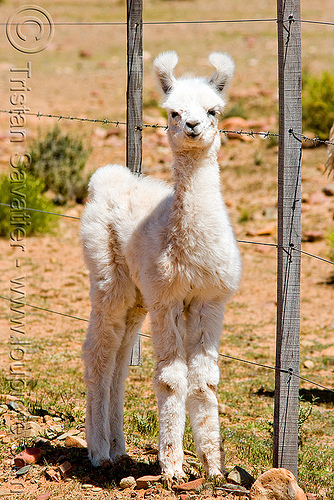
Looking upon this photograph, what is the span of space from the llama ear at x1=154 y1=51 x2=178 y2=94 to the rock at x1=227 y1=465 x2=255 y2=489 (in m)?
2.46

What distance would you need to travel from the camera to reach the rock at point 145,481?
397cm

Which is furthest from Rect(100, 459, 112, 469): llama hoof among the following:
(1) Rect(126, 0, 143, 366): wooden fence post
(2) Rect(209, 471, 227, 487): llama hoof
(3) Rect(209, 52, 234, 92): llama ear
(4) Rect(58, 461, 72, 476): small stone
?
(3) Rect(209, 52, 234, 92): llama ear

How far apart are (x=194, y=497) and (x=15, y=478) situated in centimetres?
133

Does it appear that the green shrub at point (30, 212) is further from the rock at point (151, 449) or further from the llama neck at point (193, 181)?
the llama neck at point (193, 181)

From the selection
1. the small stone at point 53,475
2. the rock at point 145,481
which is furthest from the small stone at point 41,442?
the rock at point 145,481

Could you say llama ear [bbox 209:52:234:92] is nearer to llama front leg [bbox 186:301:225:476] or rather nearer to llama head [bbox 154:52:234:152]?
llama head [bbox 154:52:234:152]

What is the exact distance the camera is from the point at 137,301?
4719mm

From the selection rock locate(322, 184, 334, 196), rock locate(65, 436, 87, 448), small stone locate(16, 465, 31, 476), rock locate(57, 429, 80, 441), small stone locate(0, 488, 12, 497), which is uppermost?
rock locate(322, 184, 334, 196)

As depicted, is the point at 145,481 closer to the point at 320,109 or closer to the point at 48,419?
the point at 48,419

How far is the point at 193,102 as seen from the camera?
391cm

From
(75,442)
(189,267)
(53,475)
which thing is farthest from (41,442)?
(189,267)

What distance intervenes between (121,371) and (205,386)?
1.04 meters

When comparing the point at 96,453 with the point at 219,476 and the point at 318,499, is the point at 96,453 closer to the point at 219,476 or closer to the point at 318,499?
the point at 219,476

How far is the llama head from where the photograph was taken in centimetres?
383
